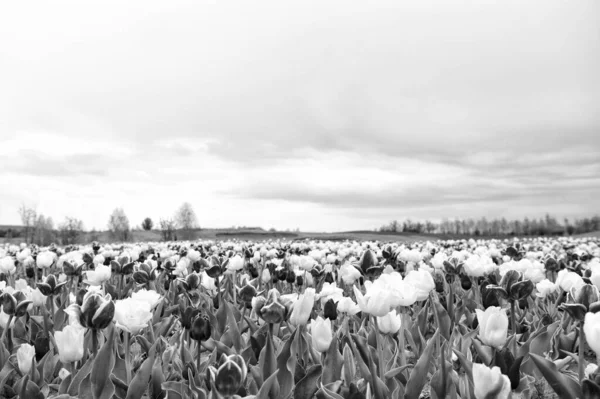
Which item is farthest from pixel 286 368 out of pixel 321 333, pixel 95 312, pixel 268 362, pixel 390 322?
pixel 95 312

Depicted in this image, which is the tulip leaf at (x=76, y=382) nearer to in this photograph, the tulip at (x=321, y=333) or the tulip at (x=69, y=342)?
the tulip at (x=69, y=342)

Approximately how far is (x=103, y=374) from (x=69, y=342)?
0.38m

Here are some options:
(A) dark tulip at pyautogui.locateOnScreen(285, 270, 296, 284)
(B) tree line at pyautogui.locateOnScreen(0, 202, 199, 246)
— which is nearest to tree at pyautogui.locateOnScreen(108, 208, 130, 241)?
(B) tree line at pyautogui.locateOnScreen(0, 202, 199, 246)

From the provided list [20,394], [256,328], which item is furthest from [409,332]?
[20,394]

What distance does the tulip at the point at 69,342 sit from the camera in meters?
3.32

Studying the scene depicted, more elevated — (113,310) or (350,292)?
(113,310)

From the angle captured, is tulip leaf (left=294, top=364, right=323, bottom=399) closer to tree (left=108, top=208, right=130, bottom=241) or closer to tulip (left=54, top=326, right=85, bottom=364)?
tulip (left=54, top=326, right=85, bottom=364)

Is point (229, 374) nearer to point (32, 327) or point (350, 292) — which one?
point (32, 327)

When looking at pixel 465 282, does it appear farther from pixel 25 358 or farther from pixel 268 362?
pixel 25 358

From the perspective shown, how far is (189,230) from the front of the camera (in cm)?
4647

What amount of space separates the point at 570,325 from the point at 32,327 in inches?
245

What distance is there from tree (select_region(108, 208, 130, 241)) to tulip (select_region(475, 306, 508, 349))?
46314mm

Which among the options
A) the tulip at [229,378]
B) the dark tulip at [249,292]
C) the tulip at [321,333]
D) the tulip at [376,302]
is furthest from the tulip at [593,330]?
the dark tulip at [249,292]

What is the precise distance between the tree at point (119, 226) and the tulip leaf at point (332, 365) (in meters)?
45.4
